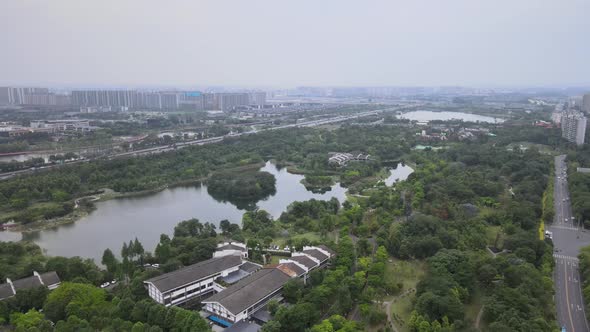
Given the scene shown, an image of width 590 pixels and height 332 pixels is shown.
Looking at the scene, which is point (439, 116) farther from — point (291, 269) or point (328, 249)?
point (291, 269)

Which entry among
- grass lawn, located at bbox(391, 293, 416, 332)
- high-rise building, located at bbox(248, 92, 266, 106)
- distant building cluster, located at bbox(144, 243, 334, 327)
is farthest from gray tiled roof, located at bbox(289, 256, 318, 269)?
high-rise building, located at bbox(248, 92, 266, 106)

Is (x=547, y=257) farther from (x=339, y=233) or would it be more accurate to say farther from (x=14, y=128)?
(x=14, y=128)

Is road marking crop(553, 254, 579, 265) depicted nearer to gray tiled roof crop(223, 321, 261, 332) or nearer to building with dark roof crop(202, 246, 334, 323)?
building with dark roof crop(202, 246, 334, 323)

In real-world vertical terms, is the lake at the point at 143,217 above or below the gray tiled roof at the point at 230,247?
below

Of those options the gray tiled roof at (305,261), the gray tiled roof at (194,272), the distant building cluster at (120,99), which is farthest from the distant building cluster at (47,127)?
the gray tiled roof at (305,261)

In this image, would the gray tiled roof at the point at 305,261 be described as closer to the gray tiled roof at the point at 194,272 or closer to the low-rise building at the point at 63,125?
the gray tiled roof at the point at 194,272

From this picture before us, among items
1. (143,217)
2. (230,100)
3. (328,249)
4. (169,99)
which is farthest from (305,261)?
(169,99)

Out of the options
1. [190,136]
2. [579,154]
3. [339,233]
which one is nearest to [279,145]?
[190,136]
